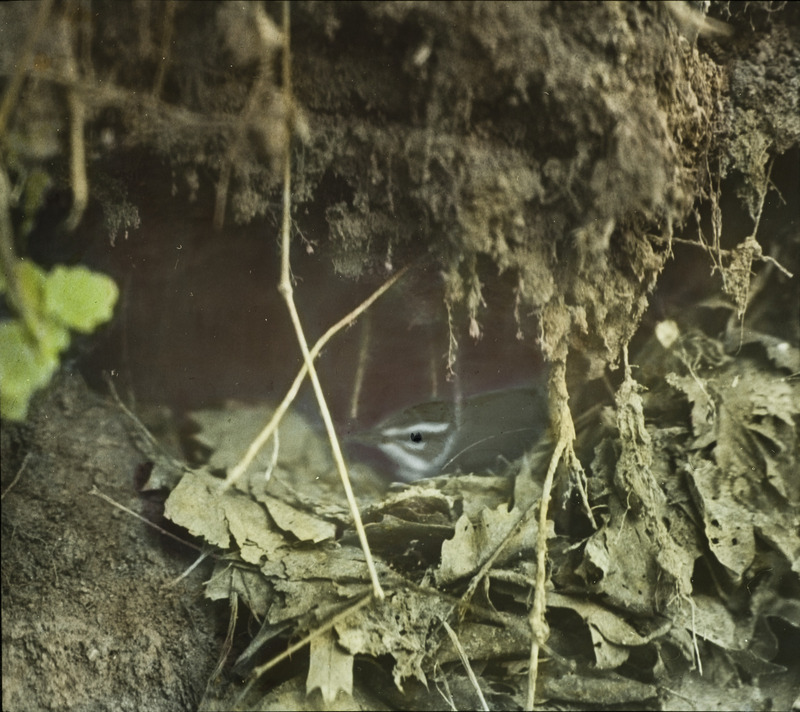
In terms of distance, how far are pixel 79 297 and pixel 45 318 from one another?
0.06 metres

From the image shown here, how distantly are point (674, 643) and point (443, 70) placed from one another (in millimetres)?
872

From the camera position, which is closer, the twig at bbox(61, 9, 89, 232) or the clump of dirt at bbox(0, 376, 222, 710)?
the twig at bbox(61, 9, 89, 232)

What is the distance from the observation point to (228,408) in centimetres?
98

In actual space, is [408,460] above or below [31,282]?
below

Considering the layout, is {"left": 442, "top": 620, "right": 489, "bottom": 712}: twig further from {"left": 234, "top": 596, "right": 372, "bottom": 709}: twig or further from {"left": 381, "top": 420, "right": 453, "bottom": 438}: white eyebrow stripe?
{"left": 381, "top": 420, "right": 453, "bottom": 438}: white eyebrow stripe

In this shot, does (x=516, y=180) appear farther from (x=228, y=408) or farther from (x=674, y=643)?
(x=674, y=643)

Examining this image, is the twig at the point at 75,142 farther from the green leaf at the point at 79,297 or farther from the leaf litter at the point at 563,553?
the leaf litter at the point at 563,553

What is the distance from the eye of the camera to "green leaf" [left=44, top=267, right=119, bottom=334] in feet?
3.17

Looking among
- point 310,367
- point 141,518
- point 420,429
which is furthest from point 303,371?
point 141,518

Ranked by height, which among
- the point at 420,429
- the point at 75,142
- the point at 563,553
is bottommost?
the point at 563,553

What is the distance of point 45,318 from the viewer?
98 centimetres

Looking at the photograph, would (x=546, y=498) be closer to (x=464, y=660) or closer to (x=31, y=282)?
(x=464, y=660)

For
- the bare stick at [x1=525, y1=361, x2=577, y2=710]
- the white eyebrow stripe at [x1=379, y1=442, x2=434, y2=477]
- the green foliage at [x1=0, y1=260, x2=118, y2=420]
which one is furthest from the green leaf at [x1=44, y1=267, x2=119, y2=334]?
the bare stick at [x1=525, y1=361, x2=577, y2=710]

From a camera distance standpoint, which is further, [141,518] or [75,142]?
[141,518]
